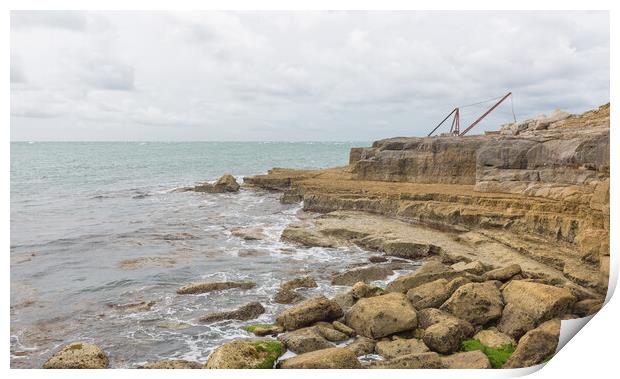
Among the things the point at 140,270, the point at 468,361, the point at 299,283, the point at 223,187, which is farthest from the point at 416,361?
the point at 223,187

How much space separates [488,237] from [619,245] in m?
6.54

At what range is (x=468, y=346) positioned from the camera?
33.9 ft

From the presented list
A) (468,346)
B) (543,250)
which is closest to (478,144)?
(543,250)

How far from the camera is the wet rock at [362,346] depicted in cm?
1020

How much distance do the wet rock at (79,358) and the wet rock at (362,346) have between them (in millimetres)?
5269

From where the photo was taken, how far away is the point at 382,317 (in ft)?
35.6

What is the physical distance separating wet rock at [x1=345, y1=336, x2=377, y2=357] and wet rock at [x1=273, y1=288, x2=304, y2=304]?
10.9 feet

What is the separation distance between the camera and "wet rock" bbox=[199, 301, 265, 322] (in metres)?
12.3

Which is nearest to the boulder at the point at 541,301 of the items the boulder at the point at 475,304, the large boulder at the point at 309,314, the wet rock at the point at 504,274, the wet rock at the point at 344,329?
the boulder at the point at 475,304

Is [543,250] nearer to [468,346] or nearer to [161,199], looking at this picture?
[468,346]

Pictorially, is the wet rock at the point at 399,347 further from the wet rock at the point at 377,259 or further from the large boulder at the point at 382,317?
the wet rock at the point at 377,259

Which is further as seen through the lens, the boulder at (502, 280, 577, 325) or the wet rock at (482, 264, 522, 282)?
the wet rock at (482, 264, 522, 282)

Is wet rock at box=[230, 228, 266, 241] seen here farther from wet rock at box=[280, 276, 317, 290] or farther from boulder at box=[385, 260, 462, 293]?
boulder at box=[385, 260, 462, 293]

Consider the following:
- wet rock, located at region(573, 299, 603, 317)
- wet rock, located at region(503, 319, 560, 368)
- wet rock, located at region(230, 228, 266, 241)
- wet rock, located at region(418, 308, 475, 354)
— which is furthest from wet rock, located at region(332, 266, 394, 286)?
wet rock, located at region(230, 228, 266, 241)
